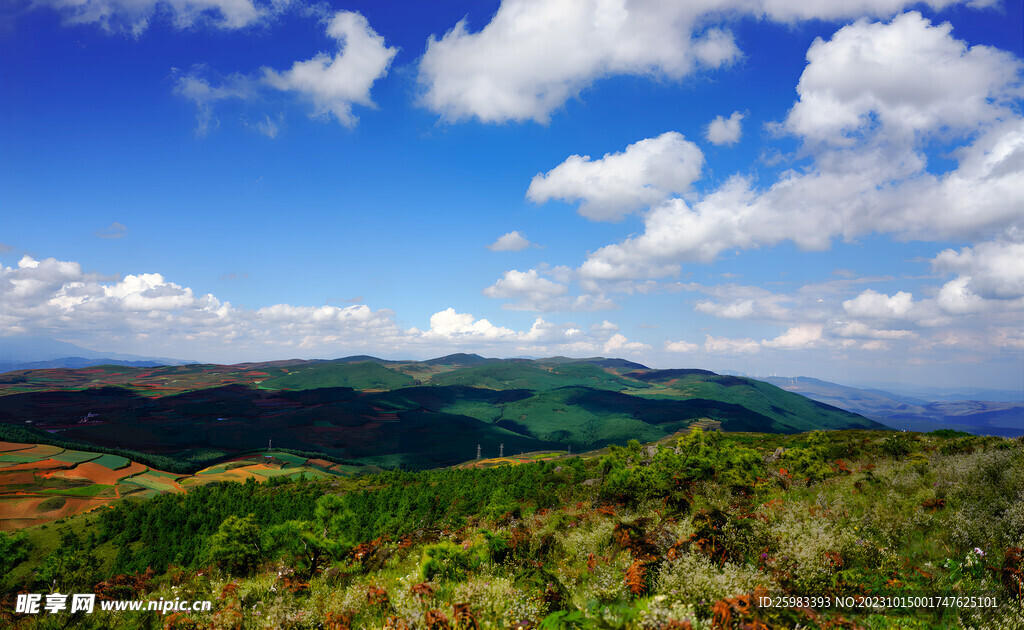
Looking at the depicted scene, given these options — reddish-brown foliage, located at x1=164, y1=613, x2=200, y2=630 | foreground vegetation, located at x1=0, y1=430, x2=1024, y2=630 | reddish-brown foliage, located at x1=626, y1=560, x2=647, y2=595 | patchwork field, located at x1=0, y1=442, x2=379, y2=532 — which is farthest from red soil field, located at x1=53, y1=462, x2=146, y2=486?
reddish-brown foliage, located at x1=626, y1=560, x2=647, y2=595

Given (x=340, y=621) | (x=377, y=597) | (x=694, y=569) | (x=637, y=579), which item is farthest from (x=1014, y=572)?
(x=340, y=621)

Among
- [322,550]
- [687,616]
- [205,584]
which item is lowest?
[322,550]

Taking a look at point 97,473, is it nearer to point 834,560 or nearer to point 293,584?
point 293,584

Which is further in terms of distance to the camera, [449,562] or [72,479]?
[72,479]

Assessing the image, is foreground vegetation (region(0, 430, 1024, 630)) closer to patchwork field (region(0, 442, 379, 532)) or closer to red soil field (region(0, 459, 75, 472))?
patchwork field (region(0, 442, 379, 532))

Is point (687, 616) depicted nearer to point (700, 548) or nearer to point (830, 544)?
point (700, 548)

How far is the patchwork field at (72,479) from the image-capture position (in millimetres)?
97688

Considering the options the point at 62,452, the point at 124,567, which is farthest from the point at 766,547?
the point at 62,452

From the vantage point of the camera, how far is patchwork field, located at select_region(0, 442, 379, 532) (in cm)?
9769

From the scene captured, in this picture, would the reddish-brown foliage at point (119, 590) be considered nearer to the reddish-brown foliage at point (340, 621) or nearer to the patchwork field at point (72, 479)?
the reddish-brown foliage at point (340, 621)

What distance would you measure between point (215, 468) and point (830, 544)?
201217mm

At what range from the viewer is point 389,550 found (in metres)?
16.7

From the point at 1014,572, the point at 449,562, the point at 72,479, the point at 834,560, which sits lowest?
the point at 72,479

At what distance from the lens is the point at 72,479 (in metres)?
117
